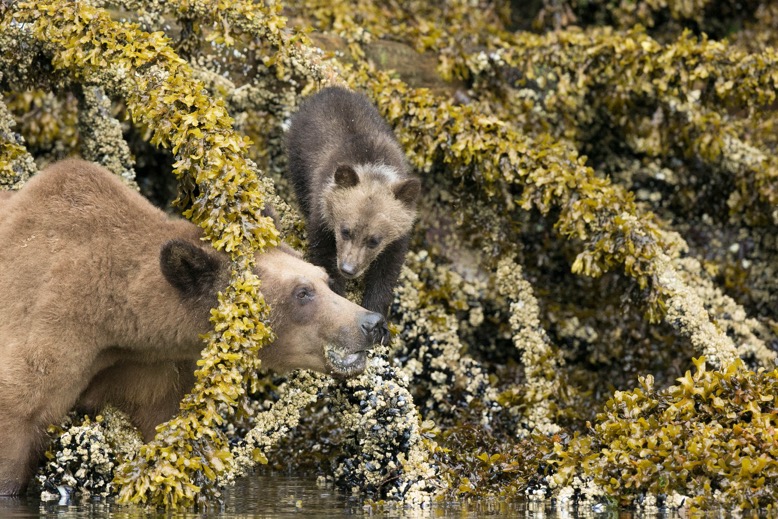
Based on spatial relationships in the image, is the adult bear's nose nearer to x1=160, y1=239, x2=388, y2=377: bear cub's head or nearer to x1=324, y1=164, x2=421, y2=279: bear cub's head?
x1=160, y1=239, x2=388, y2=377: bear cub's head

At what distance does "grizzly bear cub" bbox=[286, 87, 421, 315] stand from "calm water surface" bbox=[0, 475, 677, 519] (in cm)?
141

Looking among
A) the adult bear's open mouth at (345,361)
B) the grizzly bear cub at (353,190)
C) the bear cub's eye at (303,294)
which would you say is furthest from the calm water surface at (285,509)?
the grizzly bear cub at (353,190)

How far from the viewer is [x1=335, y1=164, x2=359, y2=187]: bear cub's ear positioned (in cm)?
827

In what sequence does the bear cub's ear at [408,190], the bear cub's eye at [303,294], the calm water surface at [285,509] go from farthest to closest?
the bear cub's ear at [408,190] → the bear cub's eye at [303,294] → the calm water surface at [285,509]

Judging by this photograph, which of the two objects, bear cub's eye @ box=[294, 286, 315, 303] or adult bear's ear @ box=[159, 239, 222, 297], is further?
bear cub's eye @ box=[294, 286, 315, 303]

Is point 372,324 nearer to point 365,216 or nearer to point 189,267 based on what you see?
point 189,267

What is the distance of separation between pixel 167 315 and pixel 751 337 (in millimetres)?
5165

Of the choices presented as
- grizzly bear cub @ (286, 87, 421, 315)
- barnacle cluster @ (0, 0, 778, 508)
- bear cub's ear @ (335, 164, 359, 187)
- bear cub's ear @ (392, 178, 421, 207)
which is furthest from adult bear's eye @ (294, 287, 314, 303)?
bear cub's ear @ (392, 178, 421, 207)

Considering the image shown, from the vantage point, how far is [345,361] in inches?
268

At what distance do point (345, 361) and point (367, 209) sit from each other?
184cm

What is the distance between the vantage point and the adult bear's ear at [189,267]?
6.65 metres

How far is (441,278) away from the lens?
991 centimetres

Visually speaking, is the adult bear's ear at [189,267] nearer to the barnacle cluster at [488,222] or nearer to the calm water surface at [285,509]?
the barnacle cluster at [488,222]

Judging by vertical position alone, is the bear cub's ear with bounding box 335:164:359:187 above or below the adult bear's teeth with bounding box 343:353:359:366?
above
